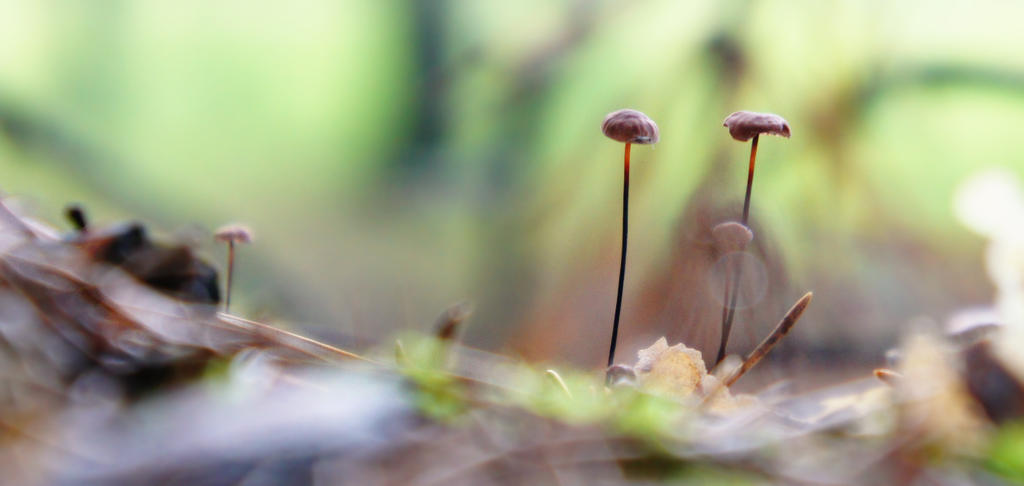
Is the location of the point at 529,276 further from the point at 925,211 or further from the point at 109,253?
the point at 109,253

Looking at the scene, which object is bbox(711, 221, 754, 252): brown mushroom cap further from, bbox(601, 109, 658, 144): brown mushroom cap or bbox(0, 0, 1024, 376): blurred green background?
bbox(0, 0, 1024, 376): blurred green background

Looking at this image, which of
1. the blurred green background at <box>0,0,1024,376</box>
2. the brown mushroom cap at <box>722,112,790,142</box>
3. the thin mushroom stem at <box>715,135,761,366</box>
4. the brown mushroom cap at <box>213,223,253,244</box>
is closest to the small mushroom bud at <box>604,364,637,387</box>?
the thin mushroom stem at <box>715,135,761,366</box>

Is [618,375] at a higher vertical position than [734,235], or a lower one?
lower

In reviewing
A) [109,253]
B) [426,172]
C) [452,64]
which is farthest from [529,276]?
[109,253]

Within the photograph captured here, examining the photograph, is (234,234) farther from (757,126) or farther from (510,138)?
(510,138)

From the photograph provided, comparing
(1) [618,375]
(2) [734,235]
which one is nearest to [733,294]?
(2) [734,235]

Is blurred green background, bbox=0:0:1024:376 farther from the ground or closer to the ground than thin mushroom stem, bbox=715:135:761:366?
farther from the ground
